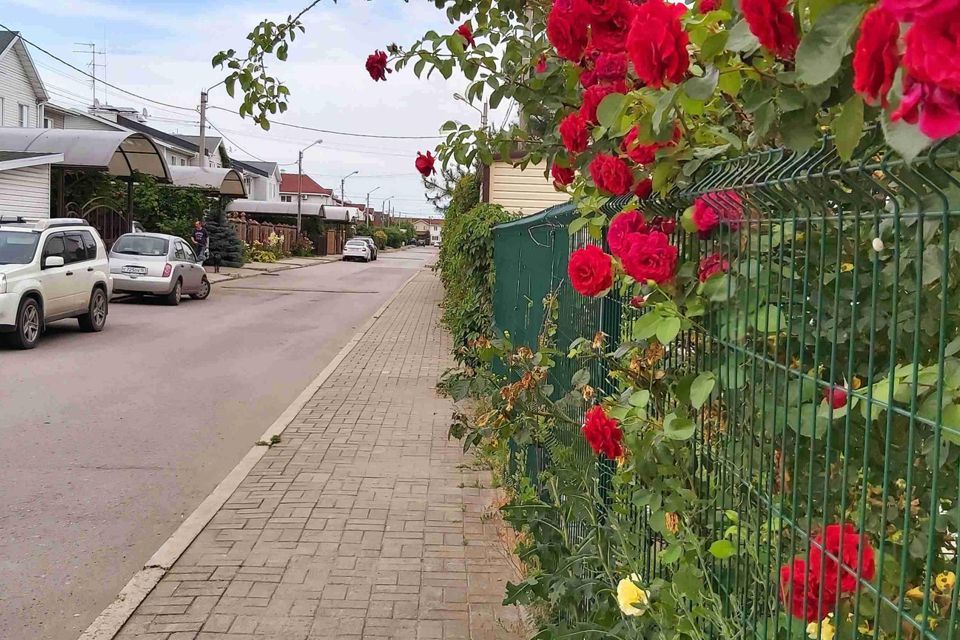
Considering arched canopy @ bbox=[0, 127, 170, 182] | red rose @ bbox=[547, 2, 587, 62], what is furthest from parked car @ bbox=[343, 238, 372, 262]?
red rose @ bbox=[547, 2, 587, 62]

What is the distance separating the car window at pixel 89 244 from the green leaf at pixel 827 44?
52.6 feet

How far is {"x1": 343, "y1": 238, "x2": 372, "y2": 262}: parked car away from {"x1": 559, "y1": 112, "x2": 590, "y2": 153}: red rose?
5646cm

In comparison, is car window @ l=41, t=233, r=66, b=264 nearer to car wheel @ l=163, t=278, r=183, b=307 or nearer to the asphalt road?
the asphalt road

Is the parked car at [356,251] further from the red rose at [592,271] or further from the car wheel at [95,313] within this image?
the red rose at [592,271]

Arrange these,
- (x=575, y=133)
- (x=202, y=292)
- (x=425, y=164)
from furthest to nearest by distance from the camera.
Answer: (x=202, y=292), (x=425, y=164), (x=575, y=133)

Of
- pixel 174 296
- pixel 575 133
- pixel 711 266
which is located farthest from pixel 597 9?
pixel 174 296

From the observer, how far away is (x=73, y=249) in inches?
591

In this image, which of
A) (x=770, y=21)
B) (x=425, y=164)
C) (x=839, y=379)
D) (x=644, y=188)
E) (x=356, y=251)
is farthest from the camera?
(x=356, y=251)

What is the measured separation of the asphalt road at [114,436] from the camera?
495 centimetres

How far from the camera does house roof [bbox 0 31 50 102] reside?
3673 cm

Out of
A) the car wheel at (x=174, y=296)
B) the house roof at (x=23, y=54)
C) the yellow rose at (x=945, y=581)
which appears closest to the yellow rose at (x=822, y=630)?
the yellow rose at (x=945, y=581)

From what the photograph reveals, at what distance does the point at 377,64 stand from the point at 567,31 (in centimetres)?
220

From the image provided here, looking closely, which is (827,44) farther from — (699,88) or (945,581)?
(945,581)

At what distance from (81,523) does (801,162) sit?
5.44 m
